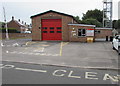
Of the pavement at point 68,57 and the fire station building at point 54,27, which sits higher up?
the fire station building at point 54,27

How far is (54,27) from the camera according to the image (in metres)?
25.4

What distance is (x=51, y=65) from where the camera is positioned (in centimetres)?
776

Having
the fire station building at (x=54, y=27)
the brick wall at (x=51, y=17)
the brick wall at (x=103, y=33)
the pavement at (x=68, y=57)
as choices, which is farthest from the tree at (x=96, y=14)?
the pavement at (x=68, y=57)

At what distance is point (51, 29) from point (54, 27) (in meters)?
0.68

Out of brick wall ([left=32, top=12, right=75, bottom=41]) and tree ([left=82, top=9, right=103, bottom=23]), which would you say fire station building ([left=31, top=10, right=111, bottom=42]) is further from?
tree ([left=82, top=9, right=103, bottom=23])

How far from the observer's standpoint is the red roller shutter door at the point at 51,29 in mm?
25234

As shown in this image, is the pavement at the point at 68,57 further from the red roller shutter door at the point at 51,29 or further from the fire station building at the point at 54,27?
the red roller shutter door at the point at 51,29

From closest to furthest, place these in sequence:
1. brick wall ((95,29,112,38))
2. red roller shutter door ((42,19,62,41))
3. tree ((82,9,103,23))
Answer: red roller shutter door ((42,19,62,41)) < brick wall ((95,29,112,38)) < tree ((82,9,103,23))

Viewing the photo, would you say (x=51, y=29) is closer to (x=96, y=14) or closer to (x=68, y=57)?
(x=68, y=57)

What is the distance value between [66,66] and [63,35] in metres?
17.3

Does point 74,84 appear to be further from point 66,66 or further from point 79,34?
point 79,34

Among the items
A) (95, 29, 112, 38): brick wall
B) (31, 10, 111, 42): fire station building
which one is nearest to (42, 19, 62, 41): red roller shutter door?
(31, 10, 111, 42): fire station building

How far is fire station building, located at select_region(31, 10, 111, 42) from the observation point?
2401 cm

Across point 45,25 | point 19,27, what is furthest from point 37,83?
point 19,27
